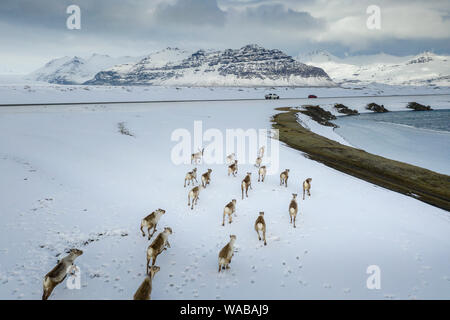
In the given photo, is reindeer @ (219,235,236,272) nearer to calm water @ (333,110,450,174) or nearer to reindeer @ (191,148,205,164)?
reindeer @ (191,148,205,164)

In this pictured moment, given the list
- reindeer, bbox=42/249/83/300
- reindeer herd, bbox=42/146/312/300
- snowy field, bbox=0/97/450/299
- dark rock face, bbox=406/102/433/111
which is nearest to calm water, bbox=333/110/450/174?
Answer: snowy field, bbox=0/97/450/299

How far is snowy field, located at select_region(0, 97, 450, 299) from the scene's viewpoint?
8.55 meters

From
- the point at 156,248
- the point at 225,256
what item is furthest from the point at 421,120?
the point at 156,248

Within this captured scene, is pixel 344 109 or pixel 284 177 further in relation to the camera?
pixel 344 109

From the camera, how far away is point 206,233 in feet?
38.5

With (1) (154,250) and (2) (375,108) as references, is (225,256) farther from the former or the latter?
(2) (375,108)

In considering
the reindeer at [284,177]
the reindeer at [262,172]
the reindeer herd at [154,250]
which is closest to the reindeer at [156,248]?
the reindeer herd at [154,250]

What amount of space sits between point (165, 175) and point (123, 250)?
368 inches

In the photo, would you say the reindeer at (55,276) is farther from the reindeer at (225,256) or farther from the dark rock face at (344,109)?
the dark rock face at (344,109)

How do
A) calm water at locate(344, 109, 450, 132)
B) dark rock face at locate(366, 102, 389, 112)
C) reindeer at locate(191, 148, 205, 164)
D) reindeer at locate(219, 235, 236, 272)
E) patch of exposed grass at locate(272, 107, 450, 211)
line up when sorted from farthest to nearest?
dark rock face at locate(366, 102, 389, 112), calm water at locate(344, 109, 450, 132), reindeer at locate(191, 148, 205, 164), patch of exposed grass at locate(272, 107, 450, 211), reindeer at locate(219, 235, 236, 272)
